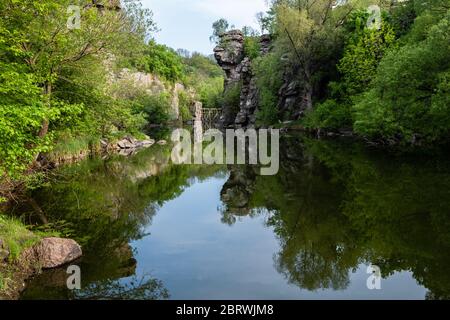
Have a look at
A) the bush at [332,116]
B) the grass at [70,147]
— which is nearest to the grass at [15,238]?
the grass at [70,147]

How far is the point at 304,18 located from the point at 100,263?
43114mm

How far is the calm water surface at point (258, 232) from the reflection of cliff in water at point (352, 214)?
0.04m

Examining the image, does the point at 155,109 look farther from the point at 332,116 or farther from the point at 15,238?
the point at 15,238

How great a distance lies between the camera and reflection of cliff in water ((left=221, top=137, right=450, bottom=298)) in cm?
947

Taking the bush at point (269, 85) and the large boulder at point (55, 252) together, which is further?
the bush at point (269, 85)

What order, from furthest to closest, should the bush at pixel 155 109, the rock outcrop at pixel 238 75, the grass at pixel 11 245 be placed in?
1. the bush at pixel 155 109
2. the rock outcrop at pixel 238 75
3. the grass at pixel 11 245

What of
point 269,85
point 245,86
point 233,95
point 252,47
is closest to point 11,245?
point 269,85

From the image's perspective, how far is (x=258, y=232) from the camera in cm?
1283

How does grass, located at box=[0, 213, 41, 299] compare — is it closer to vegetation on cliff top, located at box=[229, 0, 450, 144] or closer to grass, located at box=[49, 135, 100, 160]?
grass, located at box=[49, 135, 100, 160]

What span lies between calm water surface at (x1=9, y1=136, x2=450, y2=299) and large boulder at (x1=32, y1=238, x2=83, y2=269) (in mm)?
297

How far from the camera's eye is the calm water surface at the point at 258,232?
8.73m

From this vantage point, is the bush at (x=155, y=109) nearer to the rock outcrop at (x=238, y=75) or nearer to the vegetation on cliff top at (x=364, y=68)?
the rock outcrop at (x=238, y=75)

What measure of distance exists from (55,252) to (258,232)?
5.81 metres
